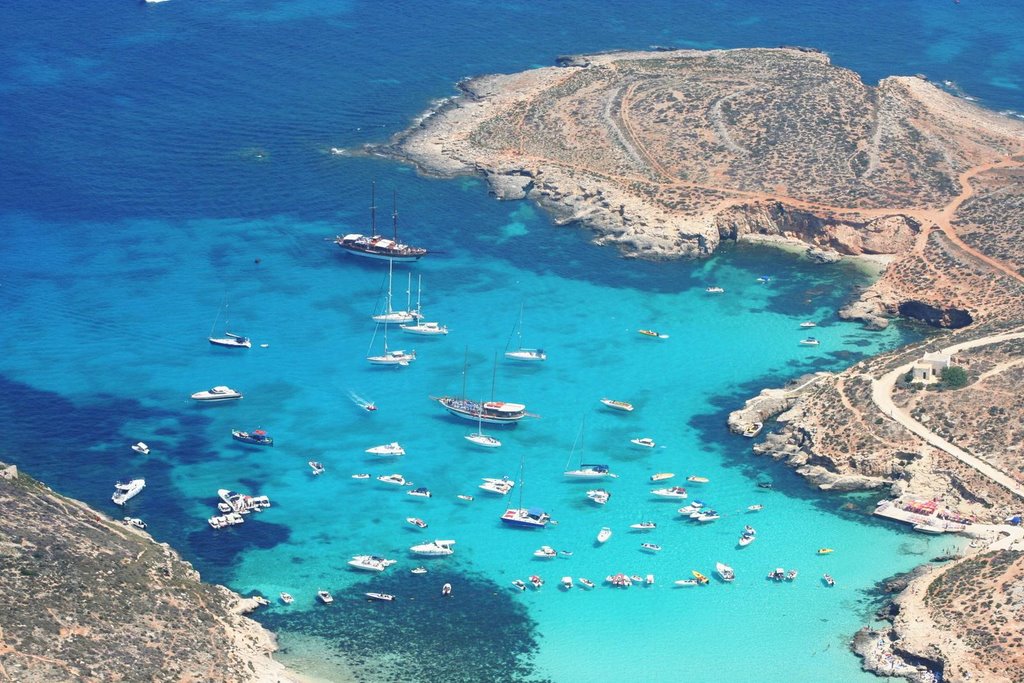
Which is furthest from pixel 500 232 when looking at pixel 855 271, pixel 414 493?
pixel 414 493

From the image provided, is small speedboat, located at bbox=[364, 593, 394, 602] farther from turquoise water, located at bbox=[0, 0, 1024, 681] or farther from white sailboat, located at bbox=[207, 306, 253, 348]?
white sailboat, located at bbox=[207, 306, 253, 348]

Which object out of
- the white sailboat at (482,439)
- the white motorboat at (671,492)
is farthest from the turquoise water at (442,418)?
the white sailboat at (482,439)

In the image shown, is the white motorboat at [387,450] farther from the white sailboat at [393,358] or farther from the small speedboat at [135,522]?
the small speedboat at [135,522]

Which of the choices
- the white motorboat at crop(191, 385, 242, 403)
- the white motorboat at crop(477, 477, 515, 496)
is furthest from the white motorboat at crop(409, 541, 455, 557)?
the white motorboat at crop(191, 385, 242, 403)

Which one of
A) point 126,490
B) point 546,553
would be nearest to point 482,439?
point 546,553

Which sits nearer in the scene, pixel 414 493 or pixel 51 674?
pixel 51 674

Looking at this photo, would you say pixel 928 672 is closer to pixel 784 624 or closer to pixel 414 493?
pixel 784 624
